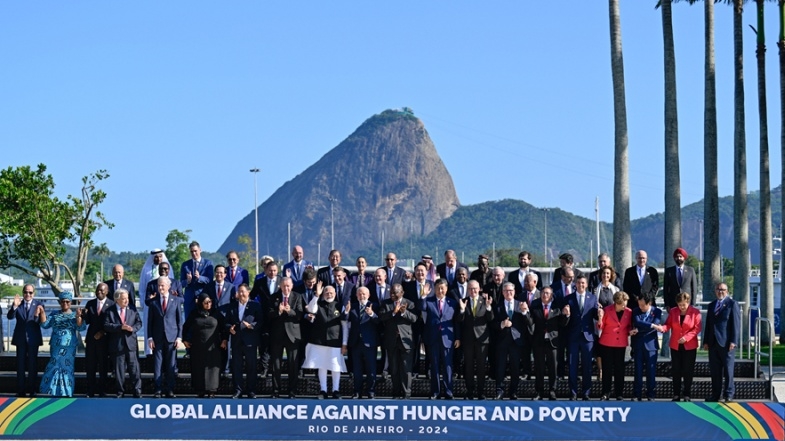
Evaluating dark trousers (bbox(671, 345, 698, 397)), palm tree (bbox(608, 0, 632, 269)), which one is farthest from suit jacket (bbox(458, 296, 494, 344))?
palm tree (bbox(608, 0, 632, 269))

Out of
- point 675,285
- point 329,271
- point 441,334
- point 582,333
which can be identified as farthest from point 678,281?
point 329,271

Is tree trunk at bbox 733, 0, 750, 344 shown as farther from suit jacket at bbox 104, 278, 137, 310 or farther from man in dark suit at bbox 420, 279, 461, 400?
suit jacket at bbox 104, 278, 137, 310

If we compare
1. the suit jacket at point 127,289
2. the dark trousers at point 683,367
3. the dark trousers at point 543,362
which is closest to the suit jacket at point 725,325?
the dark trousers at point 683,367

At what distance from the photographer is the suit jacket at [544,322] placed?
15688 millimetres

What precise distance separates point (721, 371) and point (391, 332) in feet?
15.2

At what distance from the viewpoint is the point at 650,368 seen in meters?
15.7

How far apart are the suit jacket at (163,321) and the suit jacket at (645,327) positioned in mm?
6338

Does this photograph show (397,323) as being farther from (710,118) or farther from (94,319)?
(710,118)

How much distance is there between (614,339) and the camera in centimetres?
1563

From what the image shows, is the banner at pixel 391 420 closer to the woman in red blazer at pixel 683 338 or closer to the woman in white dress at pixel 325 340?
the woman in white dress at pixel 325 340

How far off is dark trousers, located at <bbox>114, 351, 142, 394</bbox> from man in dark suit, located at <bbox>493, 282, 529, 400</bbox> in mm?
4993

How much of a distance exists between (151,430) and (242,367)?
1.60m

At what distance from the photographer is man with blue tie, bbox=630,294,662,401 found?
15.6 meters

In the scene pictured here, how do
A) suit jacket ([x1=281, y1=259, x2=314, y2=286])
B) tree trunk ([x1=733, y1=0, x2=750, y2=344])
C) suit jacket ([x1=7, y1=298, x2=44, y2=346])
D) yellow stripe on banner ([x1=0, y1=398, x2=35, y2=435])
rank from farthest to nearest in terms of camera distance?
tree trunk ([x1=733, y1=0, x2=750, y2=344]), suit jacket ([x1=281, y1=259, x2=314, y2=286]), suit jacket ([x1=7, y1=298, x2=44, y2=346]), yellow stripe on banner ([x1=0, y1=398, x2=35, y2=435])
